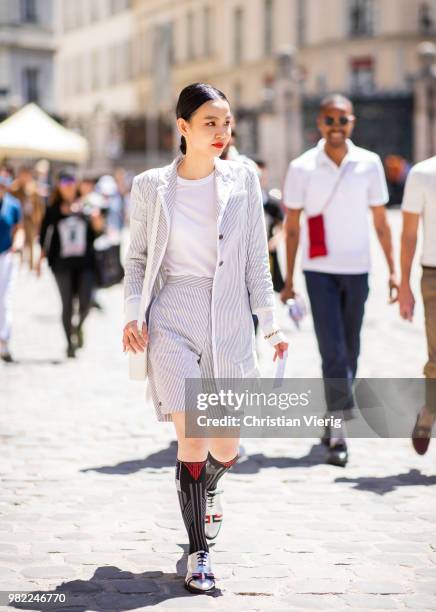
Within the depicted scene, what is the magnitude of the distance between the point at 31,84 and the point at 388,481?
51.4 m

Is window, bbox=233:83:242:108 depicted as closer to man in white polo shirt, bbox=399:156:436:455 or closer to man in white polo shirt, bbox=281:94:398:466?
man in white polo shirt, bbox=281:94:398:466

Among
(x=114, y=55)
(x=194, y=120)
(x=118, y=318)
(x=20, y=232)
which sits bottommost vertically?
(x=118, y=318)

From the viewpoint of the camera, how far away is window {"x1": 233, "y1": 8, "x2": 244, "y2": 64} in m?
61.5

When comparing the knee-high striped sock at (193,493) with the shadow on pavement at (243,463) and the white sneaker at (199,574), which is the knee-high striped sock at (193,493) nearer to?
the white sneaker at (199,574)

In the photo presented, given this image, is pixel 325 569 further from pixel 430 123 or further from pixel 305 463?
pixel 430 123

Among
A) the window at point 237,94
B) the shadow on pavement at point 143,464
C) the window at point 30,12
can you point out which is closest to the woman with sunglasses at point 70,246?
the shadow on pavement at point 143,464

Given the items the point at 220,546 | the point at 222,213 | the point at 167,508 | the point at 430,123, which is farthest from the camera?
the point at 430,123

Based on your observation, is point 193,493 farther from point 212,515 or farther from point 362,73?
point 362,73

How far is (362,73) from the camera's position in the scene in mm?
54500

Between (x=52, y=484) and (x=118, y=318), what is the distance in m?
9.01

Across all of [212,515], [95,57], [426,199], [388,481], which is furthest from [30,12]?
[212,515]

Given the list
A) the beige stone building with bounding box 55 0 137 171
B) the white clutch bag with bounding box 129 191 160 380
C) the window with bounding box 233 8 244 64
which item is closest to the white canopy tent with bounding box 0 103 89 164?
the white clutch bag with bounding box 129 191 160 380

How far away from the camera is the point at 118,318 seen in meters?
15.4

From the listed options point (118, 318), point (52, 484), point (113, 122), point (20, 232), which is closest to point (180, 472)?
point (52, 484)
